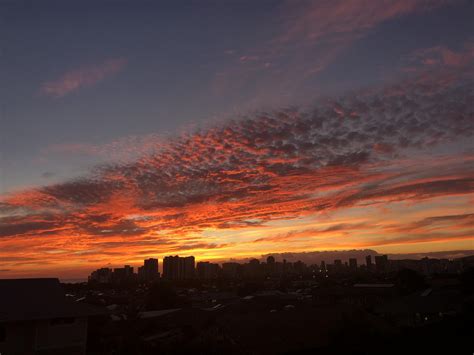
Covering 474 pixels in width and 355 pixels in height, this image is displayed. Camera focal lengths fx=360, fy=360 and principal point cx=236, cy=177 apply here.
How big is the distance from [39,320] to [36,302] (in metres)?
1.98

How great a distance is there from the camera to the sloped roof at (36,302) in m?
20.9

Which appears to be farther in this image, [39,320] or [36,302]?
[36,302]

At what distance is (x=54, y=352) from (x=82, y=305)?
3526 mm

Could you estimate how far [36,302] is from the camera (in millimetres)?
22609

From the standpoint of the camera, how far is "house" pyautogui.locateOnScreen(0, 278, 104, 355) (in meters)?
20.3

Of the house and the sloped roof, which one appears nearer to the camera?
the house

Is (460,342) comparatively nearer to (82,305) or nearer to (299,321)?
(299,321)

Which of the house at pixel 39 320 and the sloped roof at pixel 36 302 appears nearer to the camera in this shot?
the house at pixel 39 320

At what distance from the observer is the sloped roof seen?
2088cm

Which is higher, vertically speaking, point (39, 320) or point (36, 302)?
point (36, 302)

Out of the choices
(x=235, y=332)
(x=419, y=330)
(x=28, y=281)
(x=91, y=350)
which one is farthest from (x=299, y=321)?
(x=28, y=281)

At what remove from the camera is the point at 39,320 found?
21.0 metres

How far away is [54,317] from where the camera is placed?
70.1 ft

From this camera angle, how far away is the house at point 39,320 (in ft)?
66.5
